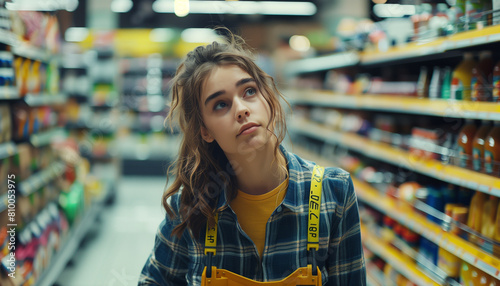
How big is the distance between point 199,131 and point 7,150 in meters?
1.72

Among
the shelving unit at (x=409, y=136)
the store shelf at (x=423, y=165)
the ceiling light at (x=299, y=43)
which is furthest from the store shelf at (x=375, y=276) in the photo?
the ceiling light at (x=299, y=43)

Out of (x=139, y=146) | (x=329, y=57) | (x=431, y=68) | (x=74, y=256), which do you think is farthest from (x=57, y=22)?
(x=139, y=146)

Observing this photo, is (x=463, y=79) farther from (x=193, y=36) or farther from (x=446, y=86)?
(x=193, y=36)

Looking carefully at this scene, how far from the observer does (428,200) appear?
258 cm

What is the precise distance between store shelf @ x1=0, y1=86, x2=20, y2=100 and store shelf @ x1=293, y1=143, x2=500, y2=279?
2.59 m

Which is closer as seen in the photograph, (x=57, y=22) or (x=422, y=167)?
(x=422, y=167)

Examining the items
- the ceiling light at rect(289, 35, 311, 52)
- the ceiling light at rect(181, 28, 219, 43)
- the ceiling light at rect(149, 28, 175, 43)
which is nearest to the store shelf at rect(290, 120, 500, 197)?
Answer: the ceiling light at rect(289, 35, 311, 52)

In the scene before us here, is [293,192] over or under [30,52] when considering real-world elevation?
under

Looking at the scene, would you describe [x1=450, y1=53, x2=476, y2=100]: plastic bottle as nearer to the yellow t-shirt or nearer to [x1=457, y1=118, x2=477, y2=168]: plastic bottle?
[x1=457, y1=118, x2=477, y2=168]: plastic bottle

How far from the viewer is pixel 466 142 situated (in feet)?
7.25

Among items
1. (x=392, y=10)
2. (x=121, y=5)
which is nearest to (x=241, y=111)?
(x=392, y=10)

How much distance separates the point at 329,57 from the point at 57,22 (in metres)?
2.95

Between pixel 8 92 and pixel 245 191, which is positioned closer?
pixel 245 191

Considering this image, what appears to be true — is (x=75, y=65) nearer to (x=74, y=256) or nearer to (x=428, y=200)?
(x=74, y=256)
